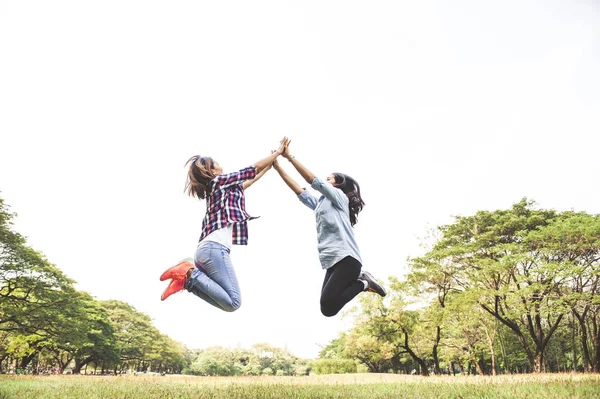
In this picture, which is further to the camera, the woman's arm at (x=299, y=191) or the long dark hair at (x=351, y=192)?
the woman's arm at (x=299, y=191)

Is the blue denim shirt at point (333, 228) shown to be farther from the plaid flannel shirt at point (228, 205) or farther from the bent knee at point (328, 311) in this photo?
the plaid flannel shirt at point (228, 205)

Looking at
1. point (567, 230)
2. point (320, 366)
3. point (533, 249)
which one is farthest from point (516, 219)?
point (320, 366)

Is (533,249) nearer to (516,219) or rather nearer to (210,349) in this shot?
(516,219)

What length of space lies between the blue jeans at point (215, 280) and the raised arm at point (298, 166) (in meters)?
1.32

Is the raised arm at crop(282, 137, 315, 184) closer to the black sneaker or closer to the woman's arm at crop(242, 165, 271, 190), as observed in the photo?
the woman's arm at crop(242, 165, 271, 190)

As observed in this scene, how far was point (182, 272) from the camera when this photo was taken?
14.6 ft

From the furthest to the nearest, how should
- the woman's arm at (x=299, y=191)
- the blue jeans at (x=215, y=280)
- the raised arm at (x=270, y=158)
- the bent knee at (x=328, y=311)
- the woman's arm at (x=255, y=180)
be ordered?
the woman's arm at (x=299, y=191) → the woman's arm at (x=255, y=180) → the raised arm at (x=270, y=158) → the bent knee at (x=328, y=311) → the blue jeans at (x=215, y=280)

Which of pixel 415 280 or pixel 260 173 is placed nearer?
pixel 260 173

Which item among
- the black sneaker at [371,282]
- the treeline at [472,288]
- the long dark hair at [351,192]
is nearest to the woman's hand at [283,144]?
the long dark hair at [351,192]

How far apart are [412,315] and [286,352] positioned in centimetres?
3837

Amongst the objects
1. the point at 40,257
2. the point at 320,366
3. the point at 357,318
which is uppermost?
the point at 40,257

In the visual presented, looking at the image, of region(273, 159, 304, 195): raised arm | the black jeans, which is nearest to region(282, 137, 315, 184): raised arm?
region(273, 159, 304, 195): raised arm

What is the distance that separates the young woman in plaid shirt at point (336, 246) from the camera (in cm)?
468

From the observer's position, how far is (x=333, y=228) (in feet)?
15.9
